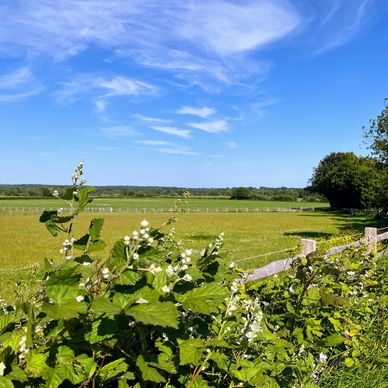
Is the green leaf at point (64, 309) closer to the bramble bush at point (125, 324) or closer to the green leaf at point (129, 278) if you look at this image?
the bramble bush at point (125, 324)

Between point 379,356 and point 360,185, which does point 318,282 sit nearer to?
point 379,356

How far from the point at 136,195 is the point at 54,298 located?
16721 cm

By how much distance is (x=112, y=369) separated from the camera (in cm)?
158

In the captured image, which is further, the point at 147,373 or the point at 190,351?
the point at 190,351

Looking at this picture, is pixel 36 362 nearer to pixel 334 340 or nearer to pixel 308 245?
pixel 334 340

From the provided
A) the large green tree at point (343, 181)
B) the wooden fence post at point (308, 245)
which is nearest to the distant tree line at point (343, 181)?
the large green tree at point (343, 181)

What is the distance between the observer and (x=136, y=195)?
548 feet

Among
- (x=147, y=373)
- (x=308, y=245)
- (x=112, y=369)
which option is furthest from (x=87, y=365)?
(x=308, y=245)

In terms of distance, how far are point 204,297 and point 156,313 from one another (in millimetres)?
384

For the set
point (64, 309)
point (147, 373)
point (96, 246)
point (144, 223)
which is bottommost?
point (147, 373)

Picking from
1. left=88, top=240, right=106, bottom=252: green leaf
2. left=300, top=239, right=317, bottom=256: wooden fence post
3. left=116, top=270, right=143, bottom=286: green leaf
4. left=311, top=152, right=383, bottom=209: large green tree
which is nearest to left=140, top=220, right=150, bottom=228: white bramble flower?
left=116, top=270, right=143, bottom=286: green leaf

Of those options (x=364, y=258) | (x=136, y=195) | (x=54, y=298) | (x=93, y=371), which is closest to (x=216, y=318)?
(x=93, y=371)

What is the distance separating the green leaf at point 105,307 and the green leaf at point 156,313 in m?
0.04

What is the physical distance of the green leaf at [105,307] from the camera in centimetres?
132
